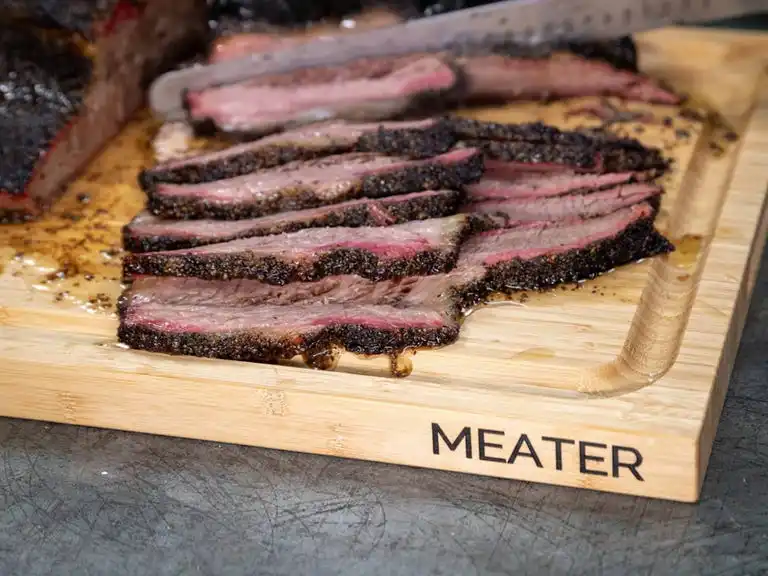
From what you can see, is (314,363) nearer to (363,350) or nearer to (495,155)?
(363,350)

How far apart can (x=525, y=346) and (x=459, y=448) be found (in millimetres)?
416

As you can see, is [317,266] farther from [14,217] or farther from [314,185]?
[14,217]

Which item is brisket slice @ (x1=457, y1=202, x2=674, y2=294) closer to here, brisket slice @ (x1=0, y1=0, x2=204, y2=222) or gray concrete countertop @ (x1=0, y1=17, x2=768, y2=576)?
gray concrete countertop @ (x1=0, y1=17, x2=768, y2=576)

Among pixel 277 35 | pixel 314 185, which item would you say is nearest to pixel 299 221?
pixel 314 185

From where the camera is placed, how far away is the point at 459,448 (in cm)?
327

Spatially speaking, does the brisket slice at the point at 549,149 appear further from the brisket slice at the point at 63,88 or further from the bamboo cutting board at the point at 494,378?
the brisket slice at the point at 63,88

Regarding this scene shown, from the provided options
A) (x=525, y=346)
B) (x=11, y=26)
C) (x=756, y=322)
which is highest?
(x=11, y=26)

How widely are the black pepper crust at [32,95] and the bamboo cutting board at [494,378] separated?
385 millimetres

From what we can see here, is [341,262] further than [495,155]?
No

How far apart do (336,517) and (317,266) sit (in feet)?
2.77

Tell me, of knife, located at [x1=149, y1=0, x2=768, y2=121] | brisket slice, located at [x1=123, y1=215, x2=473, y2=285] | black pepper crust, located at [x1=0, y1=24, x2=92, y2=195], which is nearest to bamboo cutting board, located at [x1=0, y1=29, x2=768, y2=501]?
brisket slice, located at [x1=123, y1=215, x2=473, y2=285]

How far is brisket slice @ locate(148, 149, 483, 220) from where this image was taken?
154 inches

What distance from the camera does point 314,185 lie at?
3.98 meters

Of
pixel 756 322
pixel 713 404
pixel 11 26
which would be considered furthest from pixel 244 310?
pixel 11 26
